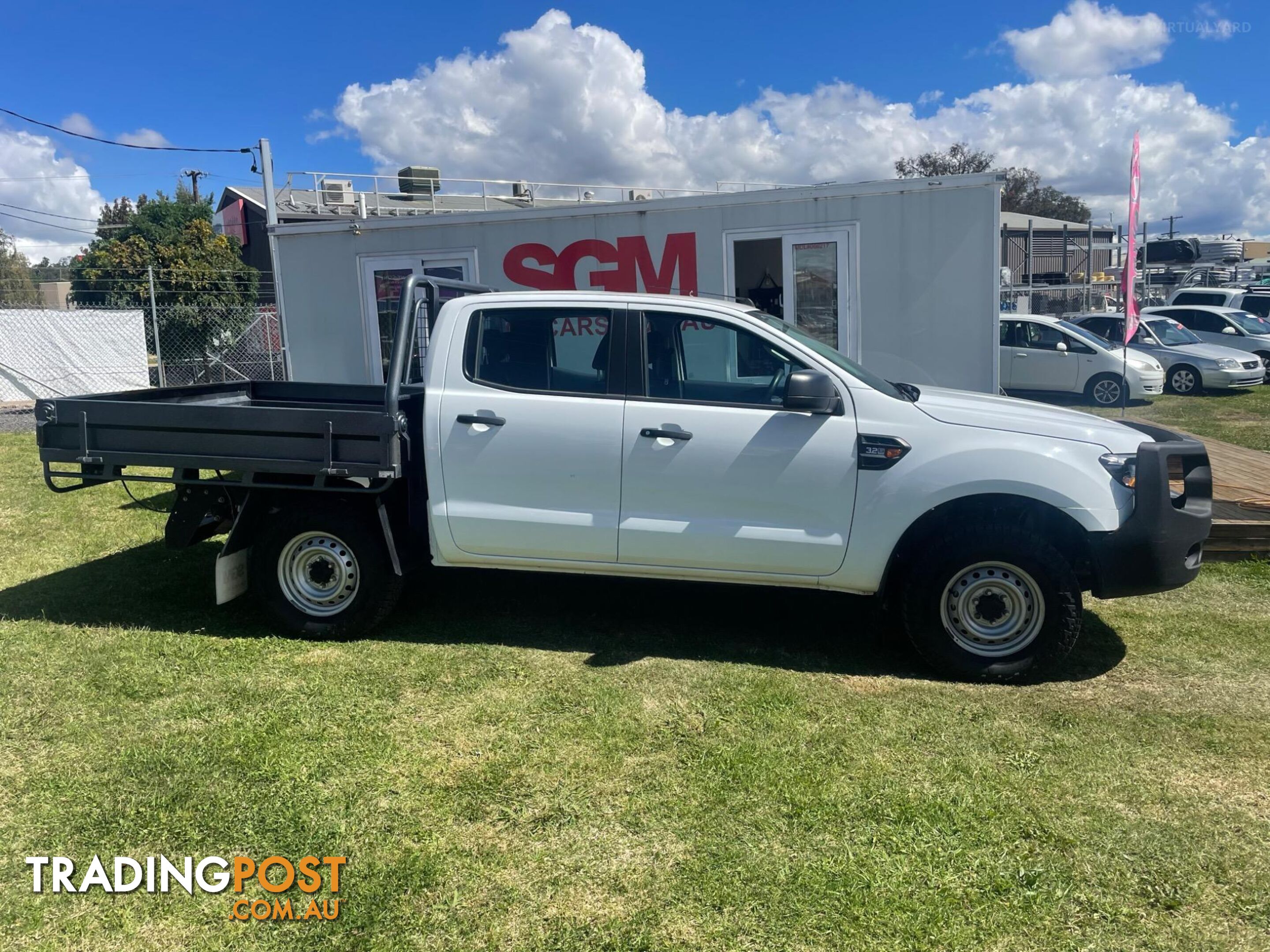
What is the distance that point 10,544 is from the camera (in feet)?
23.2

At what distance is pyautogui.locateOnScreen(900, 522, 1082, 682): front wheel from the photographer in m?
4.38

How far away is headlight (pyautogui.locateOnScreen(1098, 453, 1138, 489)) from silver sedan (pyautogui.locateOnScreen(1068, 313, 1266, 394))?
1532cm

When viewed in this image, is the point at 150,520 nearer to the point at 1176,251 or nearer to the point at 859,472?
the point at 859,472

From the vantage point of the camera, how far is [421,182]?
14281 millimetres

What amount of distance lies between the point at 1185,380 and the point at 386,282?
16213 millimetres

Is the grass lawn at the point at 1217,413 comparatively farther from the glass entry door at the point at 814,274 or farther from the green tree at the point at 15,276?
the green tree at the point at 15,276

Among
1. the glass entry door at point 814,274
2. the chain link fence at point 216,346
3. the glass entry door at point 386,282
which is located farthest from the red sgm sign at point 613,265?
the chain link fence at point 216,346

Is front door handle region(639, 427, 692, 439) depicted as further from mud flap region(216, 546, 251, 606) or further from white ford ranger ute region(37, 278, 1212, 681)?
mud flap region(216, 546, 251, 606)

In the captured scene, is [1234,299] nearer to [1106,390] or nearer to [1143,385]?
[1143,385]

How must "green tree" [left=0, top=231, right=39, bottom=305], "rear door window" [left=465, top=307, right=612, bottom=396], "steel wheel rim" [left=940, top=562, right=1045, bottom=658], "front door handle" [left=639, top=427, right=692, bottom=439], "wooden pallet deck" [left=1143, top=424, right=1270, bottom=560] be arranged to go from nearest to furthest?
"steel wheel rim" [left=940, top=562, right=1045, bottom=658], "front door handle" [left=639, top=427, right=692, bottom=439], "rear door window" [left=465, top=307, right=612, bottom=396], "wooden pallet deck" [left=1143, top=424, right=1270, bottom=560], "green tree" [left=0, top=231, right=39, bottom=305]

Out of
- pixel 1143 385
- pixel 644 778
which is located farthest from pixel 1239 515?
pixel 1143 385

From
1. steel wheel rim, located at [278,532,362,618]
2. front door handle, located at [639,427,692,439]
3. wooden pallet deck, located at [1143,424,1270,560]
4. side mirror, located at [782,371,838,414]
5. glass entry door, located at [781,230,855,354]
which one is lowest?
wooden pallet deck, located at [1143,424,1270,560]

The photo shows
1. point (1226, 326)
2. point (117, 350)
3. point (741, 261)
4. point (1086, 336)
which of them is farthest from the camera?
point (1226, 326)

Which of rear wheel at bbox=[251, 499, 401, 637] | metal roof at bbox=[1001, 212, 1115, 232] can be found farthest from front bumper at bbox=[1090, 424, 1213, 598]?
metal roof at bbox=[1001, 212, 1115, 232]
